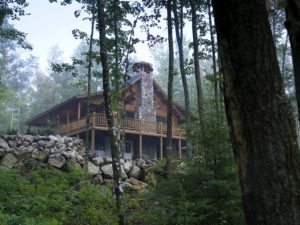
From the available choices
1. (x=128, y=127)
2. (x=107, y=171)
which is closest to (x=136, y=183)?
(x=107, y=171)

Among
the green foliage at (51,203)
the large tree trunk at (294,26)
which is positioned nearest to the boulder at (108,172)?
the green foliage at (51,203)

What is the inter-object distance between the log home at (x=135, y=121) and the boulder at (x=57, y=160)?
8093 mm

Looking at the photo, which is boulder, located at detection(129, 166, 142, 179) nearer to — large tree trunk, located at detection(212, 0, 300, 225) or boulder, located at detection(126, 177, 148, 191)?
boulder, located at detection(126, 177, 148, 191)

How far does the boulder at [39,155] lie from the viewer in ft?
47.0

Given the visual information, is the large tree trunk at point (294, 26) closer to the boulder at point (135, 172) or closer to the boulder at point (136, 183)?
the boulder at point (136, 183)

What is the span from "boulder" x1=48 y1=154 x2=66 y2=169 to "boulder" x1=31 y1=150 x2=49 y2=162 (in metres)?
0.26

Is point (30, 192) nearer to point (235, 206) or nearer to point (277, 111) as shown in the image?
point (235, 206)

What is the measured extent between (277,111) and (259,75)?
0.96 feet

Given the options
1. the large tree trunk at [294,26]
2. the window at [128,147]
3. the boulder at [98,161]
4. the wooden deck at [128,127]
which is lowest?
the boulder at [98,161]

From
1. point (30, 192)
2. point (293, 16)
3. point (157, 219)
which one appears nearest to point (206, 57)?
point (30, 192)

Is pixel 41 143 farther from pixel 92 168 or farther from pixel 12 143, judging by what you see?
pixel 92 168

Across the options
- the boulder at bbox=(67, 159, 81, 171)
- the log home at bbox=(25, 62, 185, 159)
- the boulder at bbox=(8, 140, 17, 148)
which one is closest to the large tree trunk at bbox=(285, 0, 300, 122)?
the boulder at bbox=(67, 159, 81, 171)

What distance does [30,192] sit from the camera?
9.45m

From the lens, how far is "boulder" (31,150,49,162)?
14.3m
